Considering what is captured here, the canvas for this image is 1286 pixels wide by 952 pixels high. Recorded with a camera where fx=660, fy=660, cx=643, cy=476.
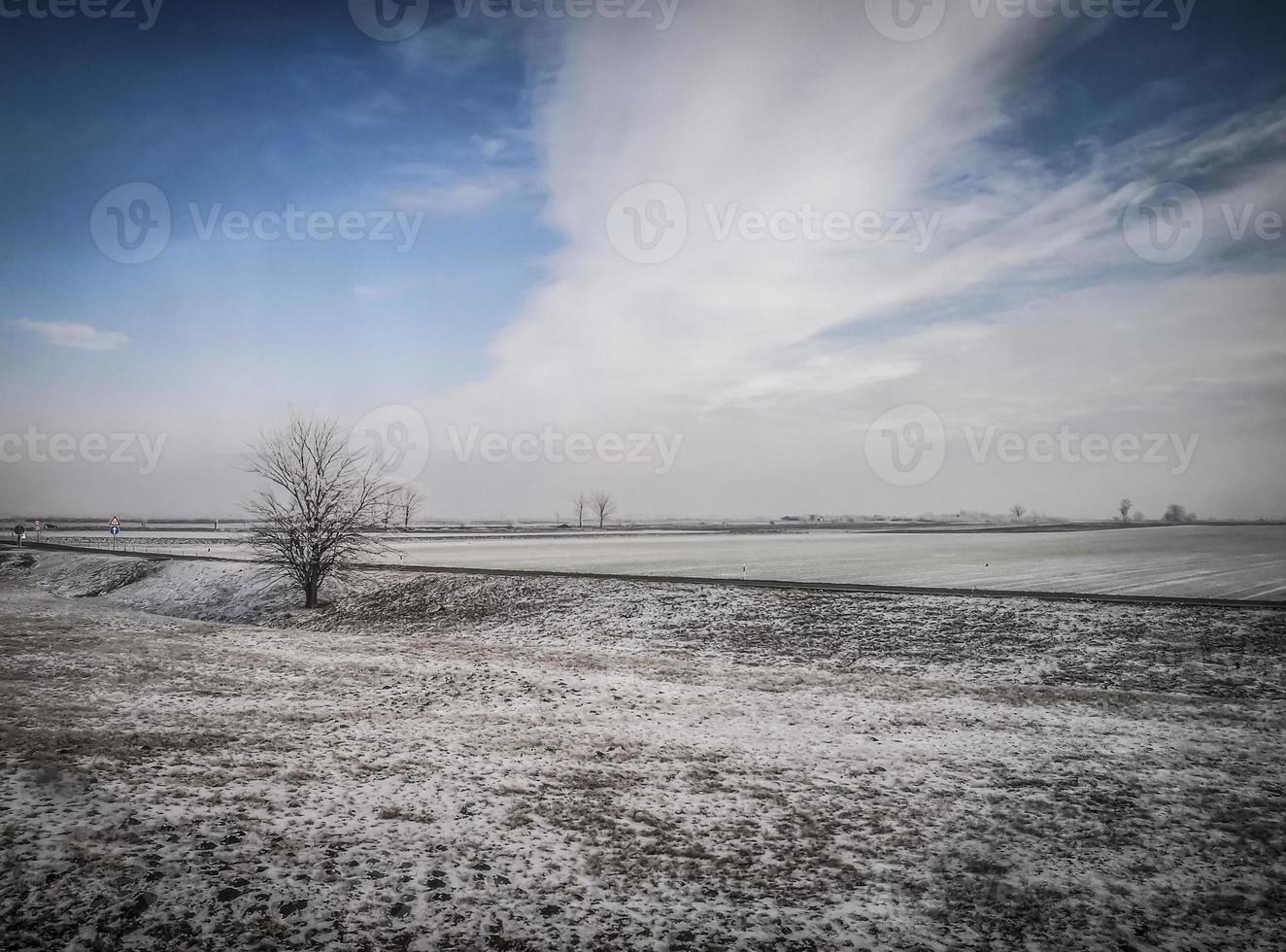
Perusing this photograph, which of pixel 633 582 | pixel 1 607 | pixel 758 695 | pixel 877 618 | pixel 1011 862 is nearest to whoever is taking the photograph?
pixel 1011 862

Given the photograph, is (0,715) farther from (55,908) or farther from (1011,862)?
(1011,862)

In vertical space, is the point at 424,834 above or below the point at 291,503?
below

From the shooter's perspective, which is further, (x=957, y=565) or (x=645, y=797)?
(x=957, y=565)

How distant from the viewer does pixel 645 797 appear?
33.5 ft

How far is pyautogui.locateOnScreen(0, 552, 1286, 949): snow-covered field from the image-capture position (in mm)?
6801

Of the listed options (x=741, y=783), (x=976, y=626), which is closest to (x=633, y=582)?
(x=976, y=626)

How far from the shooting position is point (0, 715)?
12336 millimetres

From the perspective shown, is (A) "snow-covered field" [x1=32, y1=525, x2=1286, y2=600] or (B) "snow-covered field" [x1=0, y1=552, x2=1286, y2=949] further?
(A) "snow-covered field" [x1=32, y1=525, x2=1286, y2=600]

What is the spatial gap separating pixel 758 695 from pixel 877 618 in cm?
1062

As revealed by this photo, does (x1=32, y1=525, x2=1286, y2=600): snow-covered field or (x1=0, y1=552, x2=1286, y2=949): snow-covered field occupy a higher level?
(x1=32, y1=525, x2=1286, y2=600): snow-covered field

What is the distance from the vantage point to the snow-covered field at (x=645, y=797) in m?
6.80

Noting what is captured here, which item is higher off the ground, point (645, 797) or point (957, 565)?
point (957, 565)

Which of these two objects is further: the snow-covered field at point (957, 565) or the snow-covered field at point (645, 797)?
the snow-covered field at point (957, 565)

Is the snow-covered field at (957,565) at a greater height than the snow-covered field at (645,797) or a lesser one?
greater
